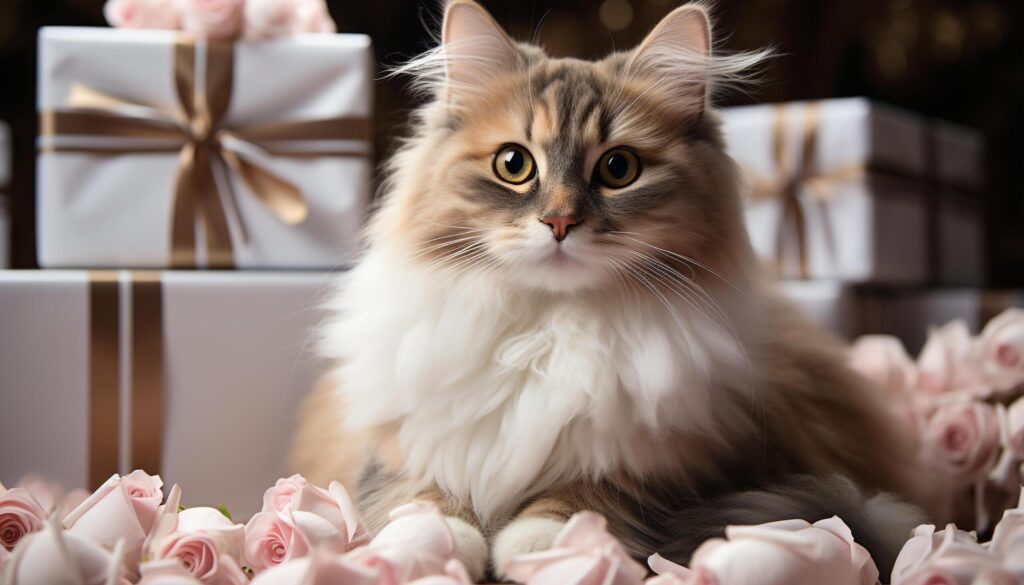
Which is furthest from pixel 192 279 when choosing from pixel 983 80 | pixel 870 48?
pixel 983 80

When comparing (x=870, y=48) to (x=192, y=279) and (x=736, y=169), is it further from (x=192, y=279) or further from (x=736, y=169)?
(x=192, y=279)

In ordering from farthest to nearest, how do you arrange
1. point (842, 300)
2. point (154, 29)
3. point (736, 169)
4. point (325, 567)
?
point (842, 300) → point (154, 29) → point (736, 169) → point (325, 567)

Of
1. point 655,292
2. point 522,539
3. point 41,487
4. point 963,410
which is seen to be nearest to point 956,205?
point 963,410

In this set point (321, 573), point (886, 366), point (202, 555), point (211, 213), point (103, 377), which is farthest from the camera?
point (886, 366)

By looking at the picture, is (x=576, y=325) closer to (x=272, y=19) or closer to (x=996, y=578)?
(x=996, y=578)

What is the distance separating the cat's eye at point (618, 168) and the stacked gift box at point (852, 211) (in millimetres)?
831

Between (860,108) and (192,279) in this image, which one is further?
(860,108)

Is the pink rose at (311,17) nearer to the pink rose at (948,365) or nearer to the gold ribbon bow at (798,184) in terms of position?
the gold ribbon bow at (798,184)

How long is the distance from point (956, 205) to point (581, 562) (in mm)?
2005

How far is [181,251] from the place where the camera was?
1445mm

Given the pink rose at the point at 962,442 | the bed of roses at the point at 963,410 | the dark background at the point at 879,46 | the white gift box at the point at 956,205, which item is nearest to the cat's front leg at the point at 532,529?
the bed of roses at the point at 963,410

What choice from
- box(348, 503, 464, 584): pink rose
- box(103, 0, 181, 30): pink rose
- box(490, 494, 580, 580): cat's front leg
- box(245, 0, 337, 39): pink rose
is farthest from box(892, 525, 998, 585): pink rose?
box(103, 0, 181, 30): pink rose

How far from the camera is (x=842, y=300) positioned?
6.16ft

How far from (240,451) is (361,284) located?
0.46 m
